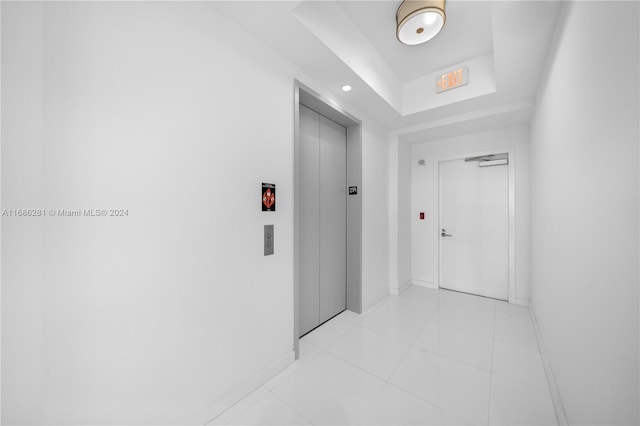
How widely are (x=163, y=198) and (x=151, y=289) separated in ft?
1.69

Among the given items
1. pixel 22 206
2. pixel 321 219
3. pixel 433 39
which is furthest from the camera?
pixel 321 219

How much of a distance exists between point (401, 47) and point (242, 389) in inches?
141

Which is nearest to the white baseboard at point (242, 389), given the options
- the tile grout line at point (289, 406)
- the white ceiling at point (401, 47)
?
the tile grout line at point (289, 406)

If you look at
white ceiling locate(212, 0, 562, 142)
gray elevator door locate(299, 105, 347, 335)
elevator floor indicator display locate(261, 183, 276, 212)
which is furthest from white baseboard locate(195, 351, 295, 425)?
white ceiling locate(212, 0, 562, 142)

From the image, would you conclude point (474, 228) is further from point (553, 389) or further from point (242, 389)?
point (242, 389)

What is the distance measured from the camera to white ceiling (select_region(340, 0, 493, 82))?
2.13 meters

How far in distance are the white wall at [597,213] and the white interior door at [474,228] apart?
2115 mm

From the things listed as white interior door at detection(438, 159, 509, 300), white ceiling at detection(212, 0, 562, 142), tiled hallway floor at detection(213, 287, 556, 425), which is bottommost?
tiled hallway floor at detection(213, 287, 556, 425)

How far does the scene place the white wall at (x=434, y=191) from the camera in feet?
11.1

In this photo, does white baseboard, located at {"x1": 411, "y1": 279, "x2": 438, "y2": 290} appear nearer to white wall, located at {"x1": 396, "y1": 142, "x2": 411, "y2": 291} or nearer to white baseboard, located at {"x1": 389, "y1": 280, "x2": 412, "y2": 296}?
white wall, located at {"x1": 396, "y1": 142, "x2": 411, "y2": 291}

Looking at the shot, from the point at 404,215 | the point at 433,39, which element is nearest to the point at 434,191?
the point at 404,215

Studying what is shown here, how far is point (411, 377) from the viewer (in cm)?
195

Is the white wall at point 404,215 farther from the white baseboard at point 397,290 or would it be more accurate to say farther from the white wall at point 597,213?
the white wall at point 597,213

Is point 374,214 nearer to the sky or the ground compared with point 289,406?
nearer to the sky
